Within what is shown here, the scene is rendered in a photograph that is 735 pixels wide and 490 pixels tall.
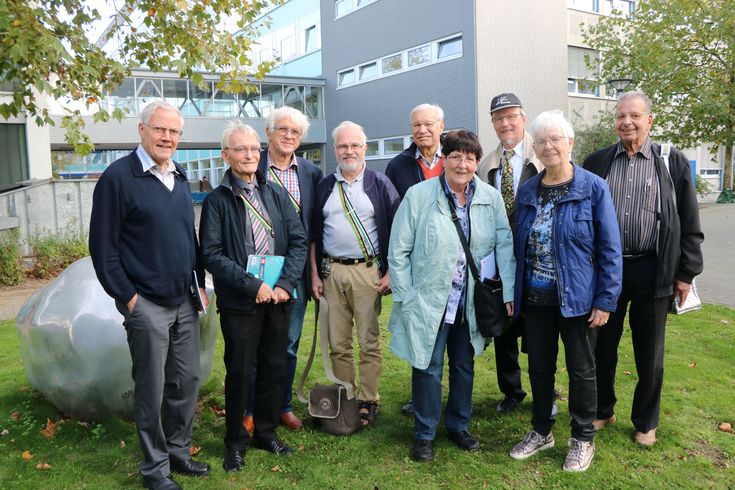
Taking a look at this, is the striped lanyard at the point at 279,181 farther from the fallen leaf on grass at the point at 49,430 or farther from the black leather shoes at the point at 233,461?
the fallen leaf on grass at the point at 49,430

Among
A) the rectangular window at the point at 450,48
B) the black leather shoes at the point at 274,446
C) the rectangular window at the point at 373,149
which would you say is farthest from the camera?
the rectangular window at the point at 373,149

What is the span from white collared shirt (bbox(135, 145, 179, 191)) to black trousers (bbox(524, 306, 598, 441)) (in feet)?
8.04

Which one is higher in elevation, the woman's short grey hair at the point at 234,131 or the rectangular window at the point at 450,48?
the rectangular window at the point at 450,48

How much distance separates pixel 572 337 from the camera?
3.82m

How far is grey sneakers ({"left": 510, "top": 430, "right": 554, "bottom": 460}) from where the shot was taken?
4066 mm

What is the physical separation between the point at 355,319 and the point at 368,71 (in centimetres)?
2421

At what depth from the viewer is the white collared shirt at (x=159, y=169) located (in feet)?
11.4

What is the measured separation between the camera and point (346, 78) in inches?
1132

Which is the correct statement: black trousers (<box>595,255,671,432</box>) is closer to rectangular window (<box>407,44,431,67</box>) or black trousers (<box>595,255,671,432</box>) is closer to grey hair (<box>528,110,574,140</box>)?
grey hair (<box>528,110,574,140</box>)

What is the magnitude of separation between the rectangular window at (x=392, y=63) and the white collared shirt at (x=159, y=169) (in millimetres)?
22732

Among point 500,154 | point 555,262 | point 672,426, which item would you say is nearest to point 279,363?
point 555,262

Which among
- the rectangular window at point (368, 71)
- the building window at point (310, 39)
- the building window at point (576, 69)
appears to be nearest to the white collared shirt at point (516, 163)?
the building window at point (576, 69)

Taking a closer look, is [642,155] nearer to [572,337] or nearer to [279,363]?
[572,337]

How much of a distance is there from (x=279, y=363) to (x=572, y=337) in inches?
77.5
